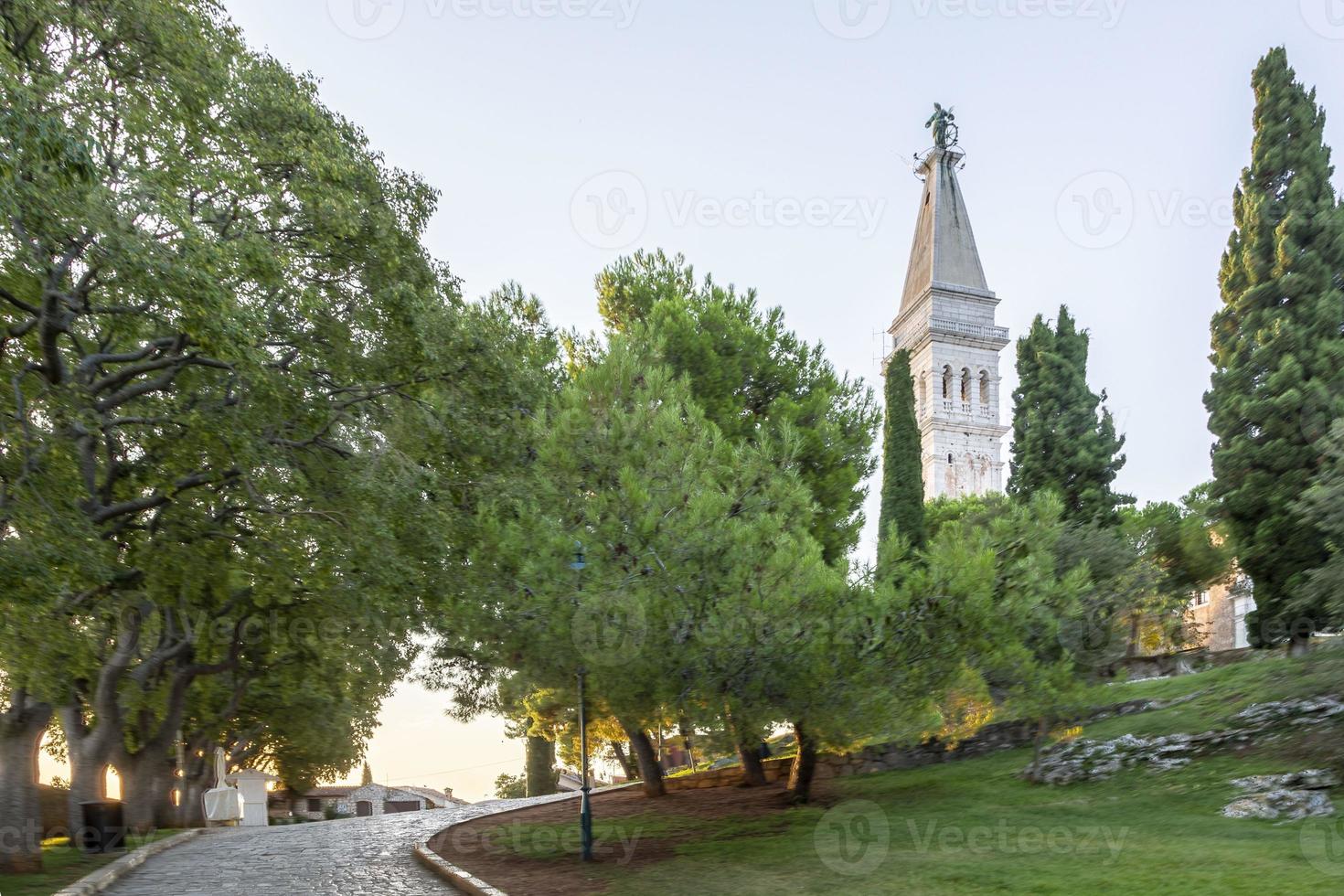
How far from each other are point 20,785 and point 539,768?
24.2 metres

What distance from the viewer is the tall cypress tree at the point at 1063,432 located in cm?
2956

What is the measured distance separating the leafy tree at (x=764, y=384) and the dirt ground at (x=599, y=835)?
5380 millimetres

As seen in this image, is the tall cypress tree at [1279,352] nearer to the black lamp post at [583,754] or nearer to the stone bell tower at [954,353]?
the black lamp post at [583,754]

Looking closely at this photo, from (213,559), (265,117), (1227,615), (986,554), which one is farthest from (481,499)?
(1227,615)

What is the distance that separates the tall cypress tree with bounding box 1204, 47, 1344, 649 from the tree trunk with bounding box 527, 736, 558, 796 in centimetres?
2396

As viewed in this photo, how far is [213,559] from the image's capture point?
15188 mm

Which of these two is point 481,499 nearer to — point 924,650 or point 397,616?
point 397,616

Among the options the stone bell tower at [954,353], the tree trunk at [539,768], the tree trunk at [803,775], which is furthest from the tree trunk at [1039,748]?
the stone bell tower at [954,353]

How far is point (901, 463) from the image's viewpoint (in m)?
26.2

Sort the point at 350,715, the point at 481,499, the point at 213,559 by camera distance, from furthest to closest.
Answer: the point at 350,715
the point at 213,559
the point at 481,499

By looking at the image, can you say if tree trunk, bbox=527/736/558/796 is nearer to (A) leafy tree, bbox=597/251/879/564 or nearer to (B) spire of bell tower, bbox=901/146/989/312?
(A) leafy tree, bbox=597/251/879/564

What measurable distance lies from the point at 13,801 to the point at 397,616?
551 centimetres
